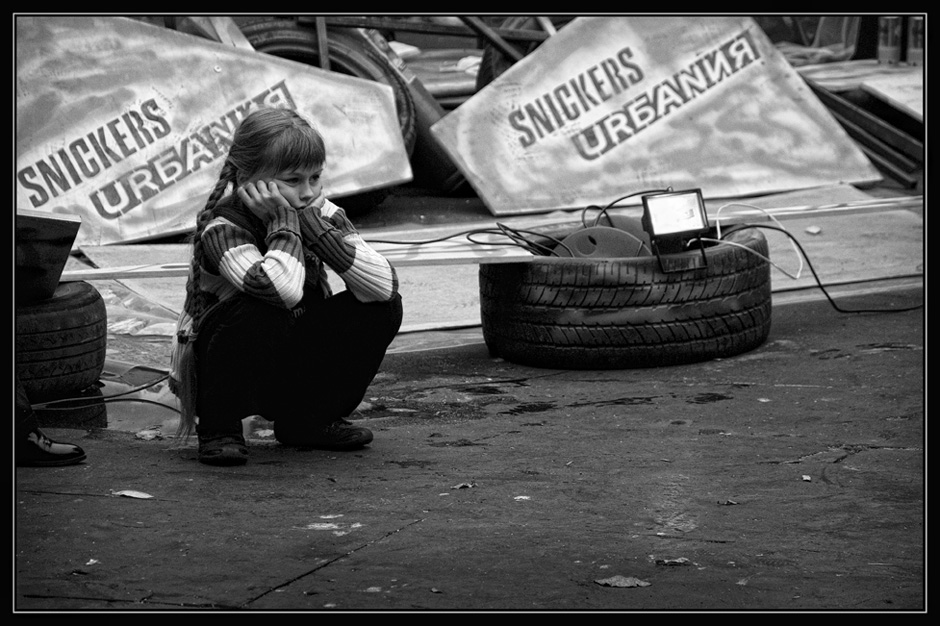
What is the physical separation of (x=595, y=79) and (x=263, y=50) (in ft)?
7.99

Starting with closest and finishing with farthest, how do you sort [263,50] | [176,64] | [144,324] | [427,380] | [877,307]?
[427,380] → [144,324] → [877,307] → [176,64] → [263,50]

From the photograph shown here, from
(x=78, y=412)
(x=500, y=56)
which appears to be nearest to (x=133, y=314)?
(x=78, y=412)

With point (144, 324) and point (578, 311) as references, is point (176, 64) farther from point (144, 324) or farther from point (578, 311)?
point (578, 311)

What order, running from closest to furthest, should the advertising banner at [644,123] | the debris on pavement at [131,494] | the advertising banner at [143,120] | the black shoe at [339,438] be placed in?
1. the debris on pavement at [131,494]
2. the black shoe at [339,438]
3. the advertising banner at [143,120]
4. the advertising banner at [644,123]

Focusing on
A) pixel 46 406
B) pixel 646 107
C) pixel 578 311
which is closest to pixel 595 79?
pixel 646 107

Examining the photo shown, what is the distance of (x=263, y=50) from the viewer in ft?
29.4

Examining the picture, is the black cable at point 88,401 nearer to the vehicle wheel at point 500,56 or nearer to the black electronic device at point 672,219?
the black electronic device at point 672,219

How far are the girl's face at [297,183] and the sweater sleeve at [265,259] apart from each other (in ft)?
0.21

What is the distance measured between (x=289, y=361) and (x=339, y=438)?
1.04 feet

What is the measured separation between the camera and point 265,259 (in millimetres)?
3674

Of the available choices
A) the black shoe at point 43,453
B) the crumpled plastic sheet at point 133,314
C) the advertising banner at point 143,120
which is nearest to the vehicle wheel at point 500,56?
the advertising banner at point 143,120

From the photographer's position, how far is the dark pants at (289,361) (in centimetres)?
376

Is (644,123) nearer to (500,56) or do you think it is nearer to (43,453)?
(500,56)

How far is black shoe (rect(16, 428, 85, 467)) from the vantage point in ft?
12.1
